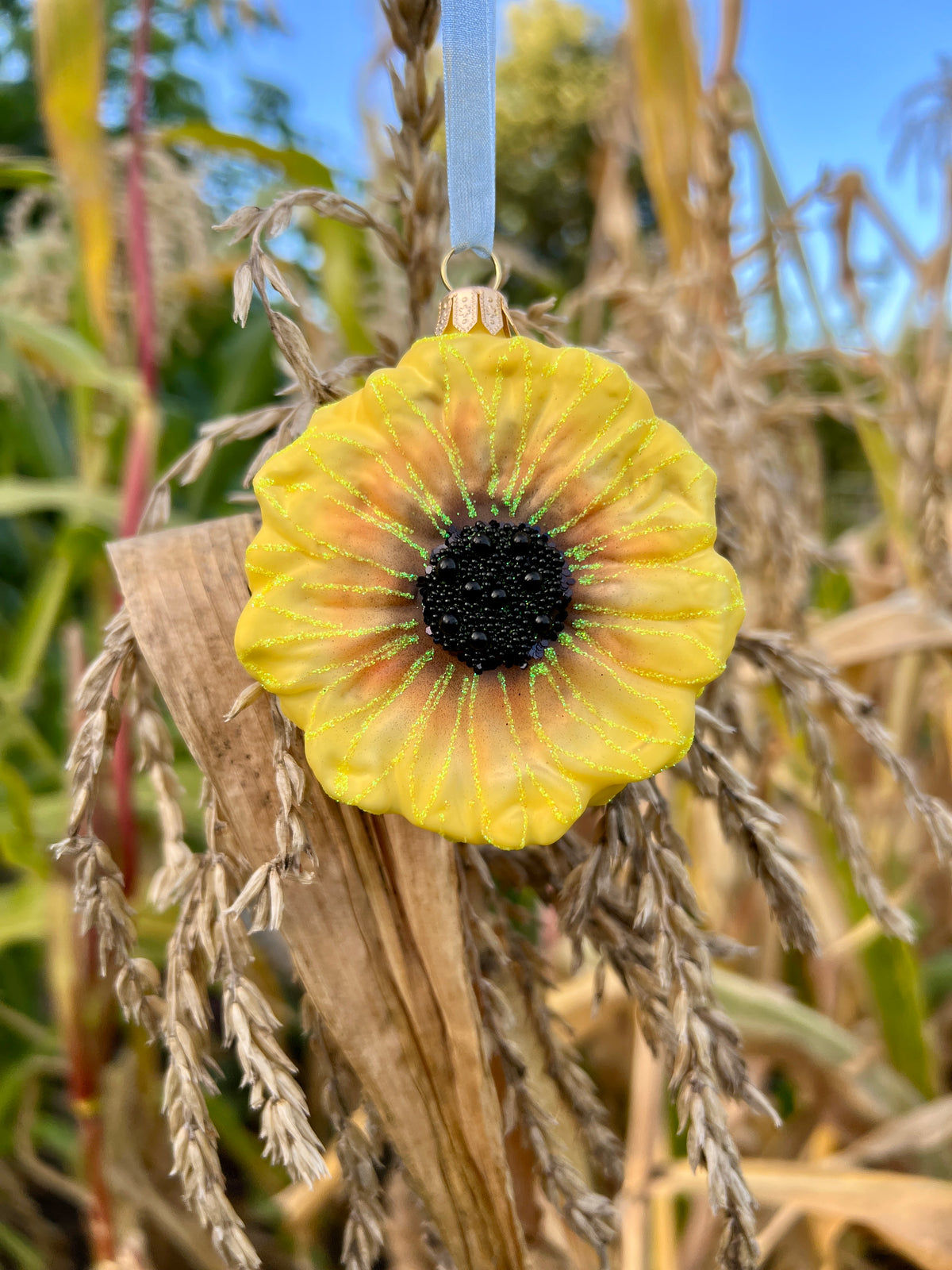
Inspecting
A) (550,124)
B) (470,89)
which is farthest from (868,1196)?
(550,124)

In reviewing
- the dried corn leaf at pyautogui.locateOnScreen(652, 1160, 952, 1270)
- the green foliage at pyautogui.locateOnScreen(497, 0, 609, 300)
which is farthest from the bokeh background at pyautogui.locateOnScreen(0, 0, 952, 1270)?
the green foliage at pyautogui.locateOnScreen(497, 0, 609, 300)

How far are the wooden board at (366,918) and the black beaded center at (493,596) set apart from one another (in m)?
0.07

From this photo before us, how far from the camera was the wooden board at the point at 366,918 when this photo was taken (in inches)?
11.2

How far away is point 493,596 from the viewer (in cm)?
26

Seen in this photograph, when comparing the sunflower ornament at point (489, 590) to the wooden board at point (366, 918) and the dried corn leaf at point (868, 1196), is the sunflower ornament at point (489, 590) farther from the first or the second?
the dried corn leaf at point (868, 1196)

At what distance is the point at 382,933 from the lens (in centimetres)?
31

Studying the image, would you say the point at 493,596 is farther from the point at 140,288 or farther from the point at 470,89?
the point at 140,288

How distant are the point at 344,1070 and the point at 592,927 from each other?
0.11 metres

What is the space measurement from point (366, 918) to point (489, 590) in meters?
0.13

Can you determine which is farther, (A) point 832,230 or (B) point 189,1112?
(A) point 832,230

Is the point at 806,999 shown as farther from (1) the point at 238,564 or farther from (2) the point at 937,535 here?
(1) the point at 238,564

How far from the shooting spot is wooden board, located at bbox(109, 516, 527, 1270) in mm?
284

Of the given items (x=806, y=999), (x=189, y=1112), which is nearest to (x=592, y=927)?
(x=189, y=1112)

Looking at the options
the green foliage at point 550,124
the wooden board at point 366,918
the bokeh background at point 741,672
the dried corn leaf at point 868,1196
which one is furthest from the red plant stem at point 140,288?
the green foliage at point 550,124
